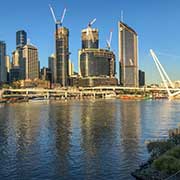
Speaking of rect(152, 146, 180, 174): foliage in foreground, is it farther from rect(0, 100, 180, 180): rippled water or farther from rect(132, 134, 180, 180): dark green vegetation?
rect(0, 100, 180, 180): rippled water

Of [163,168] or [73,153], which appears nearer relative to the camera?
[163,168]

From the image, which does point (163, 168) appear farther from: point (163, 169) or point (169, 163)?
point (169, 163)

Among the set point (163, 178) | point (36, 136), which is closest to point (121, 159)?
point (163, 178)

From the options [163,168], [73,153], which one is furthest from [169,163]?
[73,153]

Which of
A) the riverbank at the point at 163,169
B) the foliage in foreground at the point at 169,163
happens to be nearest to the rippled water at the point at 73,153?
the riverbank at the point at 163,169

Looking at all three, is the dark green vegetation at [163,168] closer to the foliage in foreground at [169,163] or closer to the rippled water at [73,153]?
the foliage in foreground at [169,163]

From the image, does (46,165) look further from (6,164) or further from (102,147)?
(102,147)

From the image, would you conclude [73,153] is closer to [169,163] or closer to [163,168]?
[163,168]

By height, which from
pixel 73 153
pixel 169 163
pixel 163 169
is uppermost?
pixel 169 163

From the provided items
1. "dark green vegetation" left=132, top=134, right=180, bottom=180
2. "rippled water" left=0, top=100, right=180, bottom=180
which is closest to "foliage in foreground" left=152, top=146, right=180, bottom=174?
"dark green vegetation" left=132, top=134, right=180, bottom=180

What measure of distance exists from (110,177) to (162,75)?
140 metres

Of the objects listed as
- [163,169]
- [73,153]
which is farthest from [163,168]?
[73,153]

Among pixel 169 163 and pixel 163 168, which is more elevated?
pixel 169 163

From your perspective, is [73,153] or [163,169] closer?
[163,169]
